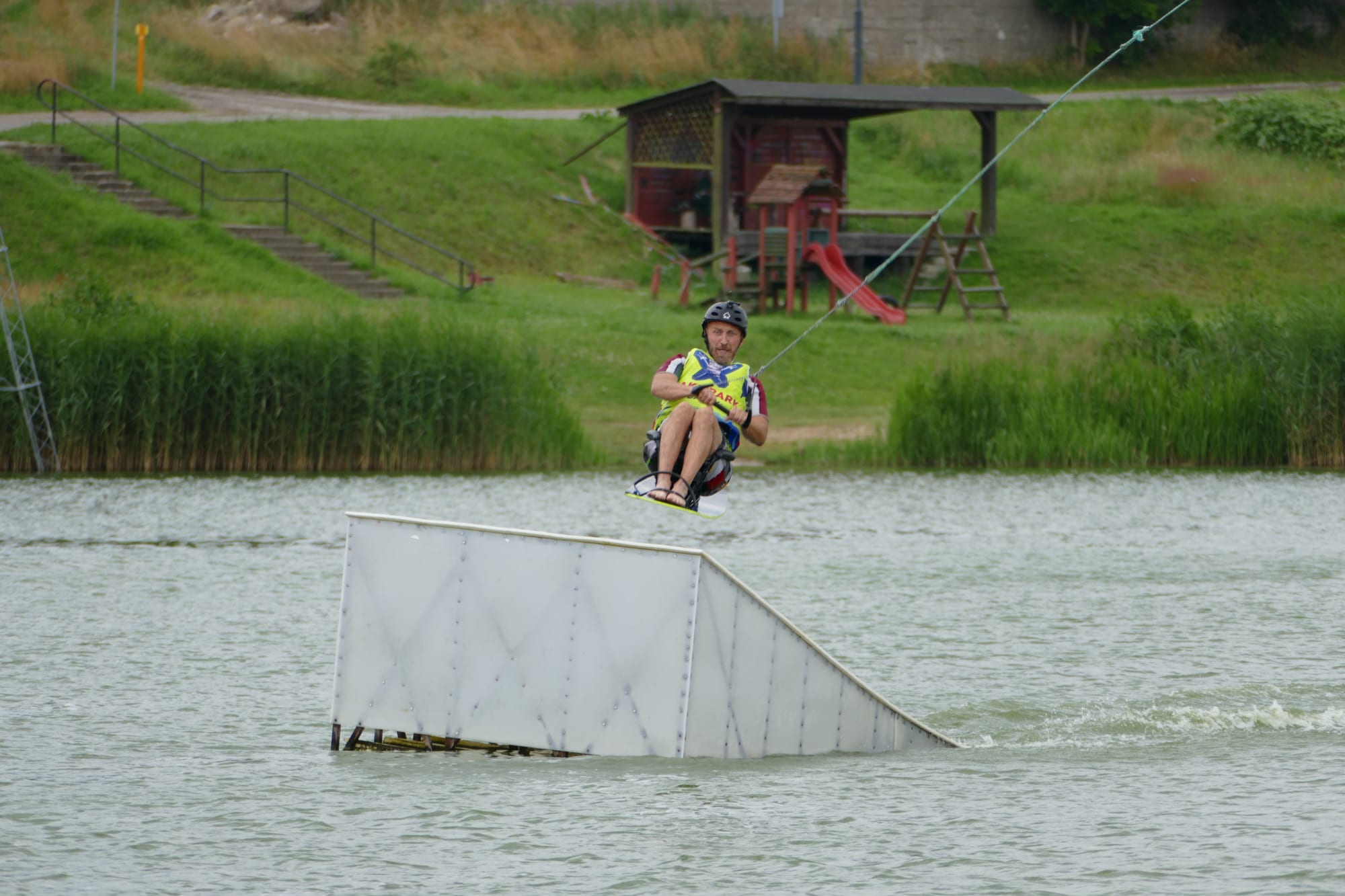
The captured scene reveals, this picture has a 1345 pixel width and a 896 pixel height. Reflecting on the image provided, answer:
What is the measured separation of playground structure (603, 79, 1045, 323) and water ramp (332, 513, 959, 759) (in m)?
28.9

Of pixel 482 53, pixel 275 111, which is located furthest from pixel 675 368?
pixel 482 53

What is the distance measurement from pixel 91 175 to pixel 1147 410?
75.1 ft

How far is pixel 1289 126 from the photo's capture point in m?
57.8

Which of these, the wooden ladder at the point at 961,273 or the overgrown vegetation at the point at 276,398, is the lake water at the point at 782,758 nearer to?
the overgrown vegetation at the point at 276,398

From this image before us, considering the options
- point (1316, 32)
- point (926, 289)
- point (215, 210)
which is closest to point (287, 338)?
point (215, 210)

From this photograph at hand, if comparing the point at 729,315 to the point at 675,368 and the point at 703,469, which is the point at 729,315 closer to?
Result: the point at 675,368

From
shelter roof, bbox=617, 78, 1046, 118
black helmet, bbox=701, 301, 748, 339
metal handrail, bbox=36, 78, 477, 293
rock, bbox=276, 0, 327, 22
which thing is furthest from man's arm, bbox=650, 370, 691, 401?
rock, bbox=276, 0, 327, 22

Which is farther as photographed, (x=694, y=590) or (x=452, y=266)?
(x=452, y=266)

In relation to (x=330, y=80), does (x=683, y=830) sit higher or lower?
lower

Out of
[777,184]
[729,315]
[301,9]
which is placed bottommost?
[729,315]

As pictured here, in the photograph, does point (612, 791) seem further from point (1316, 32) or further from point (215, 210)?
point (1316, 32)

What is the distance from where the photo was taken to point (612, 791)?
11.9m

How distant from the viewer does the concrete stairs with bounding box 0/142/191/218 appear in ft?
136

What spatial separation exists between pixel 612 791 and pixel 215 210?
106ft
